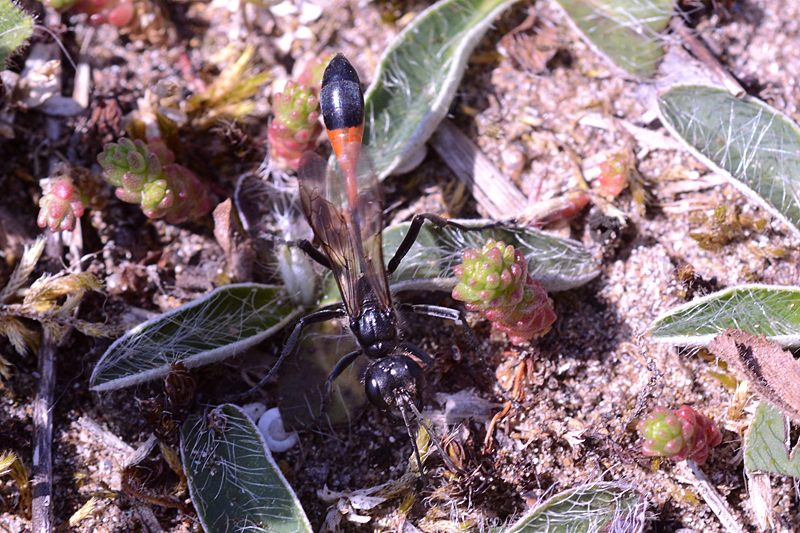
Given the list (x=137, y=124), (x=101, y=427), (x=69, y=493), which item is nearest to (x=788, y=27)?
(x=137, y=124)

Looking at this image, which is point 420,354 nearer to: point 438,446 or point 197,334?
point 438,446

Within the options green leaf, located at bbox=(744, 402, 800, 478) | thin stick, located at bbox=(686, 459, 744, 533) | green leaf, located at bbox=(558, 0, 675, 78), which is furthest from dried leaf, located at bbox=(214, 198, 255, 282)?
green leaf, located at bbox=(744, 402, 800, 478)

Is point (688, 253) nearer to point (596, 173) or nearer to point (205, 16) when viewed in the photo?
point (596, 173)

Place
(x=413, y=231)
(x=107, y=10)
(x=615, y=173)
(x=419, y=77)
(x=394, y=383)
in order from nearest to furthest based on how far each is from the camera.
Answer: (x=394, y=383) < (x=413, y=231) < (x=615, y=173) < (x=419, y=77) < (x=107, y=10)

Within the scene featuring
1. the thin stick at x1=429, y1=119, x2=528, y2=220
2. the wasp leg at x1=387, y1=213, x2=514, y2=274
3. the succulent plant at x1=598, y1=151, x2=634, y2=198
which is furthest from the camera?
the thin stick at x1=429, y1=119, x2=528, y2=220

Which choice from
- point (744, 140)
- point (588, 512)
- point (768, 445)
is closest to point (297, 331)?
point (588, 512)

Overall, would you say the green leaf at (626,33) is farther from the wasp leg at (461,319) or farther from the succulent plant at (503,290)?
the wasp leg at (461,319)

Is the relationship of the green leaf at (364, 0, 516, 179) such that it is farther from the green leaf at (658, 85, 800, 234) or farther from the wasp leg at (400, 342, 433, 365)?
the green leaf at (658, 85, 800, 234)
